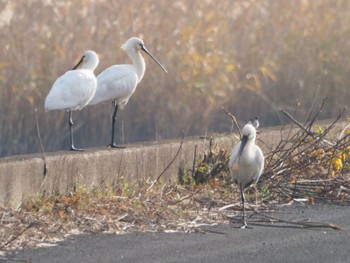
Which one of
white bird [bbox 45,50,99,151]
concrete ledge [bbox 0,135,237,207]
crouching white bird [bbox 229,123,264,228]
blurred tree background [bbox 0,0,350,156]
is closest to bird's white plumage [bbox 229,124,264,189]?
crouching white bird [bbox 229,123,264,228]

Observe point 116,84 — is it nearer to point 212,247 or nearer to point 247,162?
point 247,162

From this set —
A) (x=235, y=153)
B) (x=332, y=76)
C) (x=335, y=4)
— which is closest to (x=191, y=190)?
(x=235, y=153)

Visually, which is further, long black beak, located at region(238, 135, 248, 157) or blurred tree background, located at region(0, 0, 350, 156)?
blurred tree background, located at region(0, 0, 350, 156)

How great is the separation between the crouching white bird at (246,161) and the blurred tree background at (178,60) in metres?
3.46

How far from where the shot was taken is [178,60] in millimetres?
15586

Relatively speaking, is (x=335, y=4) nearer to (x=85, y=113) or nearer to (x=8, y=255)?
(x=85, y=113)

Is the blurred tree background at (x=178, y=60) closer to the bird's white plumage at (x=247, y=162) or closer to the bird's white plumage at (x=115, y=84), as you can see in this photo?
the bird's white plumage at (x=115, y=84)

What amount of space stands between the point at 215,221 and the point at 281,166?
5.24 ft

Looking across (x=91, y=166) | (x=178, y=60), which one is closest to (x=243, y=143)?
(x=91, y=166)

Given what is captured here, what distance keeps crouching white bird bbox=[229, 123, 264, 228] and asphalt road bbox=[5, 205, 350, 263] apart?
62 centimetres

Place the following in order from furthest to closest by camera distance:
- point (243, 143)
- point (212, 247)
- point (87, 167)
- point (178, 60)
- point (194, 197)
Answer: point (178, 60), point (194, 197), point (87, 167), point (243, 143), point (212, 247)

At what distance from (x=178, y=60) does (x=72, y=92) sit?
17.1 feet

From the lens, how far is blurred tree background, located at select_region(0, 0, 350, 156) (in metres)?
14.1

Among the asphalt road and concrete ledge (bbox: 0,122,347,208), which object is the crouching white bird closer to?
the asphalt road
